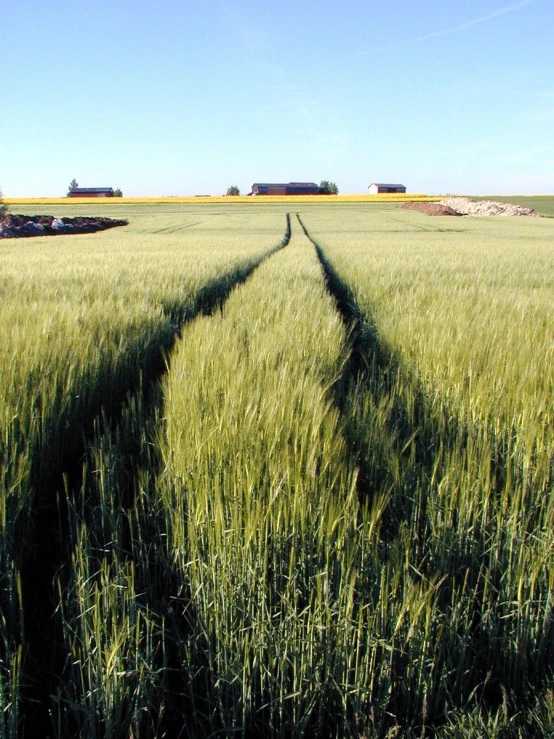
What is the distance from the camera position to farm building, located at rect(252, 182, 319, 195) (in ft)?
266

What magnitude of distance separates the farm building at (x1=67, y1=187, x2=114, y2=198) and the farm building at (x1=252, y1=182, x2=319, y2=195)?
2302cm

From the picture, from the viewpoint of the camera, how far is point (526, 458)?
121cm

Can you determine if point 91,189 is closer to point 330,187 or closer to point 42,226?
point 330,187

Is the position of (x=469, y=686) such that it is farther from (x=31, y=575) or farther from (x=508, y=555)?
(x=31, y=575)

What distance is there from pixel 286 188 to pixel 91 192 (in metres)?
29.6

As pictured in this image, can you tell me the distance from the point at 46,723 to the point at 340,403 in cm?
128

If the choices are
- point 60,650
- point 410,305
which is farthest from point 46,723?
point 410,305

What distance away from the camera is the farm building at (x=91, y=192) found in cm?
7319

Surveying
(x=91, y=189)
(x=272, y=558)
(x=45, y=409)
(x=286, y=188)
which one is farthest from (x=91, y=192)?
(x=272, y=558)

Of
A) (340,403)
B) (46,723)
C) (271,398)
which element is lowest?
(46,723)

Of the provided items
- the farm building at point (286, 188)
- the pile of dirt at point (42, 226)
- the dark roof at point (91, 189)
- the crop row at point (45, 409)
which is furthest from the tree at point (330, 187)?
the crop row at point (45, 409)

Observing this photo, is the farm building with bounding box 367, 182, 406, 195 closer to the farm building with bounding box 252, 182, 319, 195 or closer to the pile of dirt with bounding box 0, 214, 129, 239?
the farm building with bounding box 252, 182, 319, 195

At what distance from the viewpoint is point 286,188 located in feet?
268

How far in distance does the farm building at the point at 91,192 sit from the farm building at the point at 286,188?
23.0m
